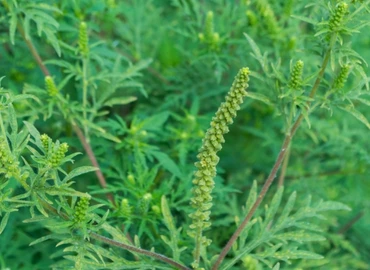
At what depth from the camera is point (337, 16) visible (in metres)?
1.79

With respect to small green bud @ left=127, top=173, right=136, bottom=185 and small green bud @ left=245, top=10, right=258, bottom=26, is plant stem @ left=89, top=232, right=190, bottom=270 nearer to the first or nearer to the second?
small green bud @ left=127, top=173, right=136, bottom=185

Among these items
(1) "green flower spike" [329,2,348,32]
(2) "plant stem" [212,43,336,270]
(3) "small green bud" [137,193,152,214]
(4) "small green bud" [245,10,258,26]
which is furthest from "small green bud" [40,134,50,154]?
(4) "small green bud" [245,10,258,26]

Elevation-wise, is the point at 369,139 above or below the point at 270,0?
below

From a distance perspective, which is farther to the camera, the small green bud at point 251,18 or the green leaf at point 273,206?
the small green bud at point 251,18

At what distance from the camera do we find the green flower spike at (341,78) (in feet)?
6.20

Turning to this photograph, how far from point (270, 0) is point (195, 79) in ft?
1.68

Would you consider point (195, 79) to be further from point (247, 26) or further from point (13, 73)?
point (13, 73)

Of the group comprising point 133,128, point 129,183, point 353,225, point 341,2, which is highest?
point 341,2

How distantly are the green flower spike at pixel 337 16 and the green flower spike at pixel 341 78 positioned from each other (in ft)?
0.43

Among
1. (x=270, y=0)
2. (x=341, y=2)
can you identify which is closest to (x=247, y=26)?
(x=270, y=0)

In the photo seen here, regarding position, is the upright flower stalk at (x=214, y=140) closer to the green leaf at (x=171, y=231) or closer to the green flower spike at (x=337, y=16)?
the green leaf at (x=171, y=231)

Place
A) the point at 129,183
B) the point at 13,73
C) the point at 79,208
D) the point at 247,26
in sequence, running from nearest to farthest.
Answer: the point at 79,208
the point at 129,183
the point at 247,26
the point at 13,73

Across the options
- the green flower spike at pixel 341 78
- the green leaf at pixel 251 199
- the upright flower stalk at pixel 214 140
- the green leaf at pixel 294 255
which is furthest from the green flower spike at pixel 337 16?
the green leaf at pixel 294 255

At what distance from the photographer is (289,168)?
2.93 m
